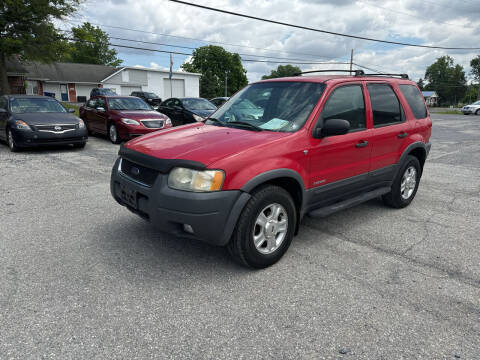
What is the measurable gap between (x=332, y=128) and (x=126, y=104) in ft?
31.9

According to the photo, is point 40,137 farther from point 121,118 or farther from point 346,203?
point 346,203

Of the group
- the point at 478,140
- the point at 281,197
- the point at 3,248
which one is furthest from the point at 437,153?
the point at 3,248

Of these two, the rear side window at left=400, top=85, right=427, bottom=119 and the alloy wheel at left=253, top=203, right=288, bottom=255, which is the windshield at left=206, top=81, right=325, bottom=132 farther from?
the rear side window at left=400, top=85, right=427, bottom=119

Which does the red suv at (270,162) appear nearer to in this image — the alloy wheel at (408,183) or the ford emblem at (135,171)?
the ford emblem at (135,171)

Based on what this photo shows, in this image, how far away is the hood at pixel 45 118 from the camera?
8.93 metres

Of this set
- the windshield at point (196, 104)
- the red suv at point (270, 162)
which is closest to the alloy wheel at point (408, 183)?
the red suv at point (270, 162)

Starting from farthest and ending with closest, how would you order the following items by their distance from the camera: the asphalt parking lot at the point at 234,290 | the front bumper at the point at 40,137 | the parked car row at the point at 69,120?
1. the parked car row at the point at 69,120
2. the front bumper at the point at 40,137
3. the asphalt parking lot at the point at 234,290

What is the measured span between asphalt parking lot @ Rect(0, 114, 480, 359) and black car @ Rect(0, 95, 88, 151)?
451 cm

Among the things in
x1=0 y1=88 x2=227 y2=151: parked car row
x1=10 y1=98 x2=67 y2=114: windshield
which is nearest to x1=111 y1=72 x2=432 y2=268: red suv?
x1=0 y1=88 x2=227 y2=151: parked car row

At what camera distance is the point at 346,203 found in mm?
4078

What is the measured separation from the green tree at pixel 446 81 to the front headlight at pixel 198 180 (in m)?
125

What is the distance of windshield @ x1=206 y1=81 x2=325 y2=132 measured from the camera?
3682 mm

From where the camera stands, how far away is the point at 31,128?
8.80m

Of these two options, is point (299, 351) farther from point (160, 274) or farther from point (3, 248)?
point (3, 248)
